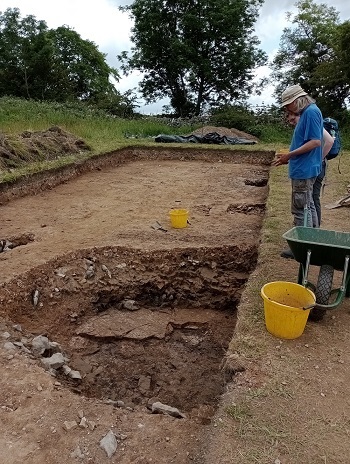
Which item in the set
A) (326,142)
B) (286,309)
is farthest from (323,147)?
(286,309)

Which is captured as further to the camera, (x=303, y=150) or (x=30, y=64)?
(x=30, y=64)

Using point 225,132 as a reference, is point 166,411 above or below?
below

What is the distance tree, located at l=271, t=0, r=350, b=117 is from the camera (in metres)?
16.6

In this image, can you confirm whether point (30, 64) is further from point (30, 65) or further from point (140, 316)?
point (140, 316)

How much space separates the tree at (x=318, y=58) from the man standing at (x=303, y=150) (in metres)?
14.1

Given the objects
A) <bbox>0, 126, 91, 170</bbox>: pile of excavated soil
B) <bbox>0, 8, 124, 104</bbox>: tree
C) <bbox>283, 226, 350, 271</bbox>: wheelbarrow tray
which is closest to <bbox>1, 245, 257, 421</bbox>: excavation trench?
<bbox>283, 226, 350, 271</bbox>: wheelbarrow tray

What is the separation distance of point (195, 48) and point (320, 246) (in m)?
24.6

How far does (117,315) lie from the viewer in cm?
413

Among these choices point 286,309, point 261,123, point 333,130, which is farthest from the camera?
point 261,123

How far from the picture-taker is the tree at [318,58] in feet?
54.4

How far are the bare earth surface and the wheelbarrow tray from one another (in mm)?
484

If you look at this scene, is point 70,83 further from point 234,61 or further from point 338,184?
point 338,184

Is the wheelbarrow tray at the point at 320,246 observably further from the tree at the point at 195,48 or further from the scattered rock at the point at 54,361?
the tree at the point at 195,48

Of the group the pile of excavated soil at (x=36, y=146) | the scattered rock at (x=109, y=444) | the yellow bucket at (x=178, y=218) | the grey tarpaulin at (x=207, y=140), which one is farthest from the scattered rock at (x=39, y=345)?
the grey tarpaulin at (x=207, y=140)
